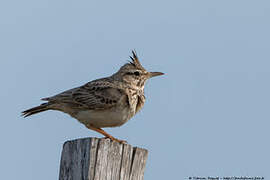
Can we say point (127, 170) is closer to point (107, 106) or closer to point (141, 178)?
point (141, 178)

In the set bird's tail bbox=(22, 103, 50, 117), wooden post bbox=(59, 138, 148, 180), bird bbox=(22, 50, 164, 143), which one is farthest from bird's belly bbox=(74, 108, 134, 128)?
wooden post bbox=(59, 138, 148, 180)

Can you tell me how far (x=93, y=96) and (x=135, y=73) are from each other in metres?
1.58

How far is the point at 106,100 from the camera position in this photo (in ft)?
30.7

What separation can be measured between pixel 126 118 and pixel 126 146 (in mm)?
3850

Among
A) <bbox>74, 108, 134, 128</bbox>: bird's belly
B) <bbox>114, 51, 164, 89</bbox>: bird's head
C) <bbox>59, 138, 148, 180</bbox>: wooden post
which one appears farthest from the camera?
<bbox>114, 51, 164, 89</bbox>: bird's head

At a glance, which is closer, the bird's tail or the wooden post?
the wooden post

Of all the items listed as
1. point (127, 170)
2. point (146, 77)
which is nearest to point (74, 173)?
point (127, 170)

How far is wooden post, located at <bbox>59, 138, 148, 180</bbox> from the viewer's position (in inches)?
198

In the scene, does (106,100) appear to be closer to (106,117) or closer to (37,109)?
(106,117)

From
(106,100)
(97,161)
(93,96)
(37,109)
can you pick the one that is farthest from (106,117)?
(97,161)

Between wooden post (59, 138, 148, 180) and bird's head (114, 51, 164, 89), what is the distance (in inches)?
206

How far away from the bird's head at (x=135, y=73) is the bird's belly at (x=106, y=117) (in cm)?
144

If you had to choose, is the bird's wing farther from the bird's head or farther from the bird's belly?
the bird's head

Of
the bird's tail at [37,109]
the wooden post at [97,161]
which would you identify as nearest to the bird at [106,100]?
the bird's tail at [37,109]
